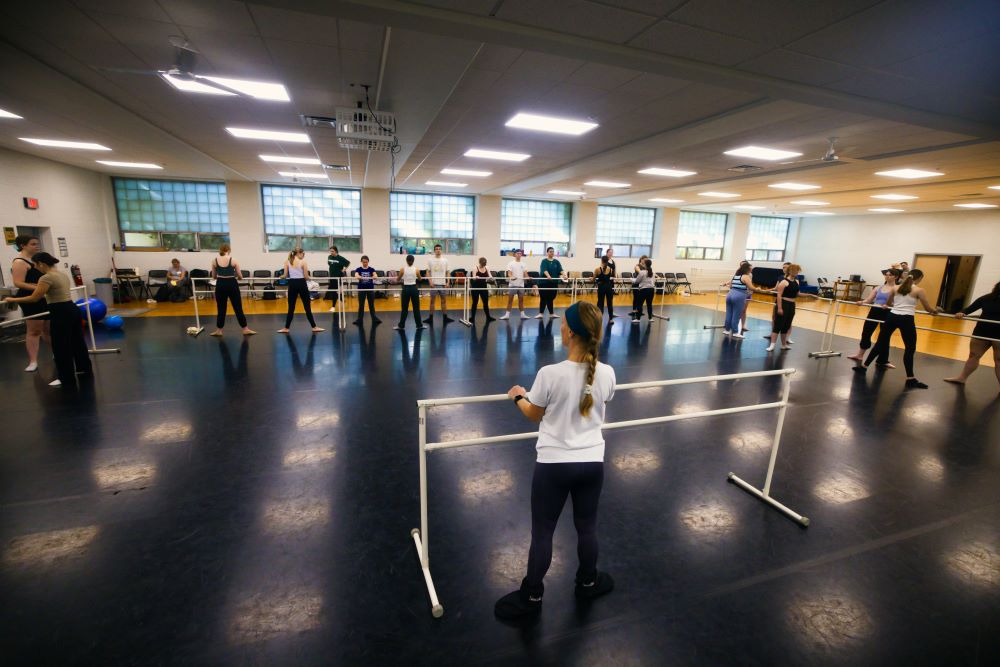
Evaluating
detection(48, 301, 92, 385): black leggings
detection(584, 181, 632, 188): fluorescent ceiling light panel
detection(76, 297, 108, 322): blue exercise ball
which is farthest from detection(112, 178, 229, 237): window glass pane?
detection(584, 181, 632, 188): fluorescent ceiling light panel

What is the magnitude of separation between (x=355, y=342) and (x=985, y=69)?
7776mm

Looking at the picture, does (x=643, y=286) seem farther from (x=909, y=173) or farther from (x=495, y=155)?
(x=909, y=173)

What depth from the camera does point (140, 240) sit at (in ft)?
38.2

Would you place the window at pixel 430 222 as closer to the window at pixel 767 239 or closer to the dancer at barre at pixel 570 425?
the dancer at barre at pixel 570 425

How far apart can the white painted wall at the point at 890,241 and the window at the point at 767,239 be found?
2.03 feet

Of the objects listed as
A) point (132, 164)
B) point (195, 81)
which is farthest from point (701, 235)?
point (132, 164)

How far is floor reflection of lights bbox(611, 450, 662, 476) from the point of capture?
11.4 ft

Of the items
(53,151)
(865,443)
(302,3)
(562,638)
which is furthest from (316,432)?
(53,151)

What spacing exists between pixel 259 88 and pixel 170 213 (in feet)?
32.8

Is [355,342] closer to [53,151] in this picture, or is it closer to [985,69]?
[53,151]

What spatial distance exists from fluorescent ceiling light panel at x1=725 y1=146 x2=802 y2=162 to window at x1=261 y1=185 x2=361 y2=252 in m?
Result: 10.4

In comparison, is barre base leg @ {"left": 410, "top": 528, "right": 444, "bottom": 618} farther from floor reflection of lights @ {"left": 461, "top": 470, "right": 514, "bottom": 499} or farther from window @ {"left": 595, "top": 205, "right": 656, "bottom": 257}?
window @ {"left": 595, "top": 205, "right": 656, "bottom": 257}

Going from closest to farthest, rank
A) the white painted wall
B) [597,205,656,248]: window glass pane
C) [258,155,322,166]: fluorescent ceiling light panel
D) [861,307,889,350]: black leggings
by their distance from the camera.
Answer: [861,307,889,350]: black leggings, [258,155,322,166]: fluorescent ceiling light panel, the white painted wall, [597,205,656,248]: window glass pane

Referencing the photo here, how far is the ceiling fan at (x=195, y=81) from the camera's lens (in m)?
3.43
